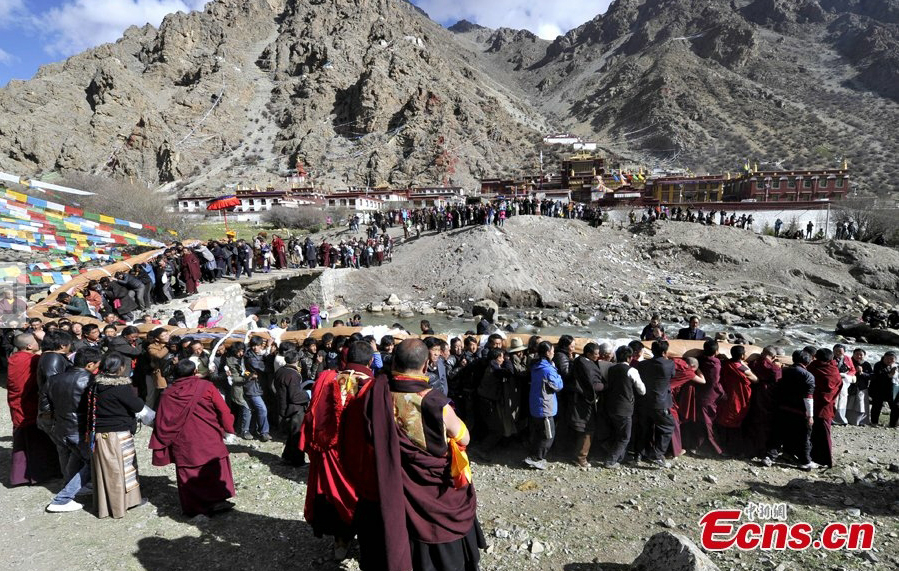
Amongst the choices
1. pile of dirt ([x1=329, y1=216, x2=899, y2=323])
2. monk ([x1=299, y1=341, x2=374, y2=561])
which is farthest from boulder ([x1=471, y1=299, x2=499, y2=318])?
monk ([x1=299, y1=341, x2=374, y2=561])

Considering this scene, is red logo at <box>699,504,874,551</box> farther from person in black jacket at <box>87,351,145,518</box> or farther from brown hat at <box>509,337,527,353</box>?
person in black jacket at <box>87,351,145,518</box>

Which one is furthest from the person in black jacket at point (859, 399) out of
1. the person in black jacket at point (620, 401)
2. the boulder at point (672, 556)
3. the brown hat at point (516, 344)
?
the boulder at point (672, 556)

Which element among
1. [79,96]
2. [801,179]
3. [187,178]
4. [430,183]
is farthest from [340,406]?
[79,96]

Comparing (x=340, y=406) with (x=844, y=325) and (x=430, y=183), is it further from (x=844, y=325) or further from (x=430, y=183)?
(x=430, y=183)

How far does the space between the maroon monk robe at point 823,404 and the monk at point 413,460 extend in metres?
4.50

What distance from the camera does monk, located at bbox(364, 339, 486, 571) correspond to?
243cm

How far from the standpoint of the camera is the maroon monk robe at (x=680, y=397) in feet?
16.9

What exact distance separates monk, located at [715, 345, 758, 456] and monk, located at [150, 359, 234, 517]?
5150 mm

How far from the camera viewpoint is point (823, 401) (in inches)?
196

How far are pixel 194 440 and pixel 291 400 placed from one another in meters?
1.17

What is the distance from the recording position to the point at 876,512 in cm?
393

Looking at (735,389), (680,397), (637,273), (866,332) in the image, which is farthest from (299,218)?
(735,389)

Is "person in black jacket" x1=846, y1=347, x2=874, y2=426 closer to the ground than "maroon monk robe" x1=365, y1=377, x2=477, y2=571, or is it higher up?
closer to the ground

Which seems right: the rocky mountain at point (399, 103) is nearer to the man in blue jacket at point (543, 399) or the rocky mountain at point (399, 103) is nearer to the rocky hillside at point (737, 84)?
the rocky hillside at point (737, 84)
